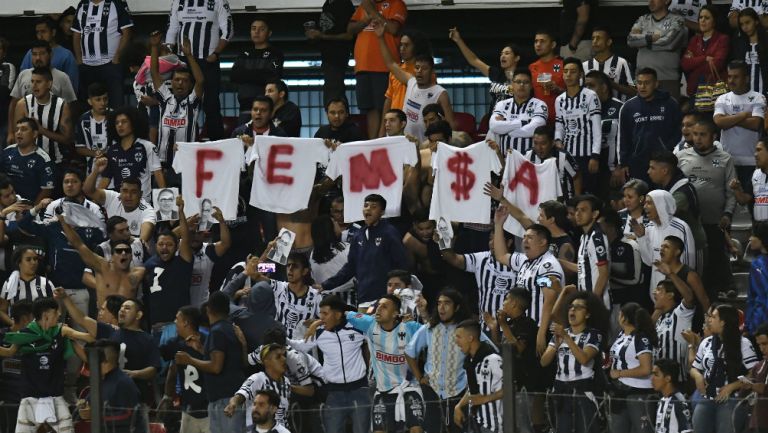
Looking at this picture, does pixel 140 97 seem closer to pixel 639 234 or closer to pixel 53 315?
pixel 53 315

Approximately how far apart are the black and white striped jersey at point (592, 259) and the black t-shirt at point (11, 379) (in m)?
5.00

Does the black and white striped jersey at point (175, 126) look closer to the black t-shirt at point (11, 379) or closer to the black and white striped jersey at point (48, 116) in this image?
the black and white striped jersey at point (48, 116)

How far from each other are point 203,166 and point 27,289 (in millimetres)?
2328

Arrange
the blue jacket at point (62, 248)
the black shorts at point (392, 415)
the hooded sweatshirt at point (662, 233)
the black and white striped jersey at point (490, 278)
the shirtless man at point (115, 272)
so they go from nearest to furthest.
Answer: the black shorts at point (392, 415), the hooded sweatshirt at point (662, 233), the black and white striped jersey at point (490, 278), the shirtless man at point (115, 272), the blue jacket at point (62, 248)

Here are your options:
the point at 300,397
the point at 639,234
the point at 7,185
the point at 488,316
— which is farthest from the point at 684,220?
the point at 7,185

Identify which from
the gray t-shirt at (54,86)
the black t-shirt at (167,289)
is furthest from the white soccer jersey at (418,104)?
the gray t-shirt at (54,86)

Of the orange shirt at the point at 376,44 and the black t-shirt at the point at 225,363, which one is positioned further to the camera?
the orange shirt at the point at 376,44

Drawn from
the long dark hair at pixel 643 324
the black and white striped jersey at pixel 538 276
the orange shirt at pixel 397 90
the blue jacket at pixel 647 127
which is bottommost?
the long dark hair at pixel 643 324

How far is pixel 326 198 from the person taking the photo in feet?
57.2

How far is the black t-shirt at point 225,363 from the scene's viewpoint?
13.8 meters

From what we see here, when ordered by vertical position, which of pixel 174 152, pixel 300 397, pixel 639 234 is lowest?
pixel 300 397

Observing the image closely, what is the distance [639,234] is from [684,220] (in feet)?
2.07

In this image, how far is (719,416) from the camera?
461 inches

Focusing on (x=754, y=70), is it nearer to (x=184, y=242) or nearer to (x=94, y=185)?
(x=184, y=242)
